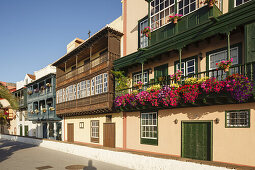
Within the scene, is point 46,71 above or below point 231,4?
below

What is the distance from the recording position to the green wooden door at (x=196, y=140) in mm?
9961

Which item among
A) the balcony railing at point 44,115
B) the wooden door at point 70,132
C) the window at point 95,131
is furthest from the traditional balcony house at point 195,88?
the balcony railing at point 44,115

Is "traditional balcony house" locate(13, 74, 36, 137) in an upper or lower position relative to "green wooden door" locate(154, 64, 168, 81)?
lower

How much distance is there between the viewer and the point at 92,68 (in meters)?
17.9

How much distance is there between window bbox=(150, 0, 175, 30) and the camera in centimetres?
1170

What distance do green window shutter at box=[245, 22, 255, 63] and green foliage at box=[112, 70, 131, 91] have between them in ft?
28.1

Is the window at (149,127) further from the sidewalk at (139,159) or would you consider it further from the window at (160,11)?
the window at (160,11)

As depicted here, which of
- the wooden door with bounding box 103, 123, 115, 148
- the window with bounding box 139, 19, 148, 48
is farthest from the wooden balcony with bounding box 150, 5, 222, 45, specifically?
the wooden door with bounding box 103, 123, 115, 148

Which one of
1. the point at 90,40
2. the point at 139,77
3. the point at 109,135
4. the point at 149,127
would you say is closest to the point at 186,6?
the point at 139,77

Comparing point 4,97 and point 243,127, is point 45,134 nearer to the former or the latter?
point 4,97

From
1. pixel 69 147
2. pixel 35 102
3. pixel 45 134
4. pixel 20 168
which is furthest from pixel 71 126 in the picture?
pixel 35 102

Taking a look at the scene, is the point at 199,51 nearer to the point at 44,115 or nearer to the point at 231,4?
the point at 231,4

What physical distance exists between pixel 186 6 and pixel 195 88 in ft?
15.6

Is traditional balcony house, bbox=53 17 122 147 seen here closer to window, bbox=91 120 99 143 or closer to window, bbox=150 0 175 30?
window, bbox=91 120 99 143
